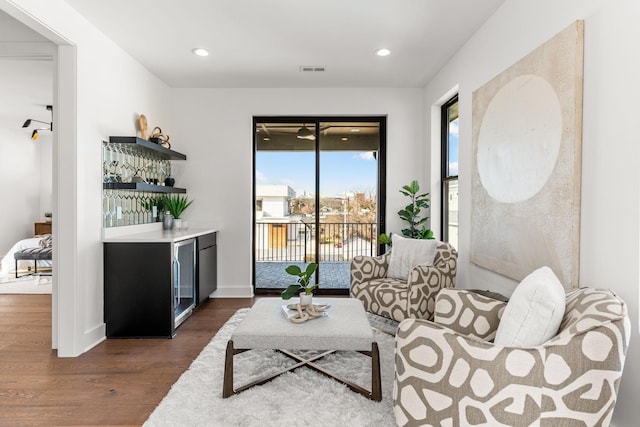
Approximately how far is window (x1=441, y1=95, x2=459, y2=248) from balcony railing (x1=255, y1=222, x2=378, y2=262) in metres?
1.04

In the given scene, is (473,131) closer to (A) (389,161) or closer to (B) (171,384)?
(A) (389,161)

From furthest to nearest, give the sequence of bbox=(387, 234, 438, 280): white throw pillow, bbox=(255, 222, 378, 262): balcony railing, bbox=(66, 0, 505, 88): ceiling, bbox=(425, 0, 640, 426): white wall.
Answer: bbox=(255, 222, 378, 262): balcony railing < bbox=(387, 234, 438, 280): white throw pillow < bbox=(66, 0, 505, 88): ceiling < bbox=(425, 0, 640, 426): white wall

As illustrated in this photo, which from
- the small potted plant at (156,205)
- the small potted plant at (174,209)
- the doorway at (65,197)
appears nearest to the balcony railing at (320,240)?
the small potted plant at (174,209)

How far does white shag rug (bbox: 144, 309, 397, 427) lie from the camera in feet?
6.39

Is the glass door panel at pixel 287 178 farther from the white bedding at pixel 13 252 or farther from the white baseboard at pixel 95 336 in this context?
the white bedding at pixel 13 252

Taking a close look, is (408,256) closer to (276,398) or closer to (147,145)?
(276,398)

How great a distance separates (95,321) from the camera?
10.3 feet

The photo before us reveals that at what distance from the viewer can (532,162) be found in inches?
89.7

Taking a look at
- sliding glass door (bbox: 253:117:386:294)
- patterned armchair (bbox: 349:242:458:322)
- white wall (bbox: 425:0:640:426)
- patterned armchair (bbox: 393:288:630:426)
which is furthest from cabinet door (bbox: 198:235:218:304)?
white wall (bbox: 425:0:640:426)

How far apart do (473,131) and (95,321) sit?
3450 mm

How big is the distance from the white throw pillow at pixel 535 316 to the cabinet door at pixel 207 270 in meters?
3.24

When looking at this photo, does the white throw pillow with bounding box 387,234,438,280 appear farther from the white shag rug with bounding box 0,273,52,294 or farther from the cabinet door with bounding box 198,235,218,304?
the white shag rug with bounding box 0,273,52,294

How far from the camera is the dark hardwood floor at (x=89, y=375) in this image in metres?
2.06

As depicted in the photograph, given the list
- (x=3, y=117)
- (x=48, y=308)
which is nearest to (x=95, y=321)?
(x=48, y=308)
